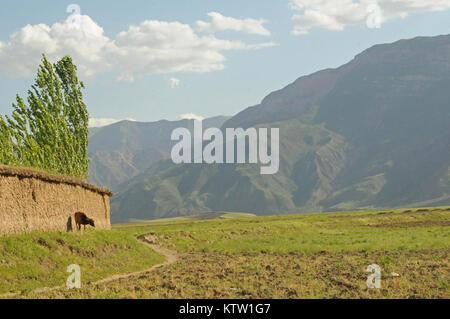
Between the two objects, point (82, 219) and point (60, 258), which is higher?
point (82, 219)

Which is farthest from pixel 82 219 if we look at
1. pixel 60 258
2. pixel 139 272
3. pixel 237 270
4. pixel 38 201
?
pixel 237 270

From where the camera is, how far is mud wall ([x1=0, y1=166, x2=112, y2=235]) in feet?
93.9

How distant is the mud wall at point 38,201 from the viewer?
28609 mm

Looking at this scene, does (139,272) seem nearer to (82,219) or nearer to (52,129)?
(82,219)

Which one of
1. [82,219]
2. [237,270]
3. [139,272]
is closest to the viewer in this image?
[237,270]

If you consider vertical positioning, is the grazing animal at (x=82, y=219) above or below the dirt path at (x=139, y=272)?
above

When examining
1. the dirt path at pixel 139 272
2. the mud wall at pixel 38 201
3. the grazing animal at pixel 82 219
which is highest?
the mud wall at pixel 38 201

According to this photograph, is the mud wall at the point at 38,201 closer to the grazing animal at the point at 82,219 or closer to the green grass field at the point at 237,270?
the grazing animal at the point at 82,219

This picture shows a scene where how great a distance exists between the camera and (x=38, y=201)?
107ft

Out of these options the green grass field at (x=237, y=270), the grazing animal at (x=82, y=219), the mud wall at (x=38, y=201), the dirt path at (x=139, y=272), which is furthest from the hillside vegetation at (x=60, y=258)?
the grazing animal at (x=82, y=219)

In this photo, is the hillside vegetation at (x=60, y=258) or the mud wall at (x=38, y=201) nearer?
the hillside vegetation at (x=60, y=258)

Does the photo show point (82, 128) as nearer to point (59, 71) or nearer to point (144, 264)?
point (59, 71)

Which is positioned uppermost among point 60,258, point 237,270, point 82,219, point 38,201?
point 38,201
